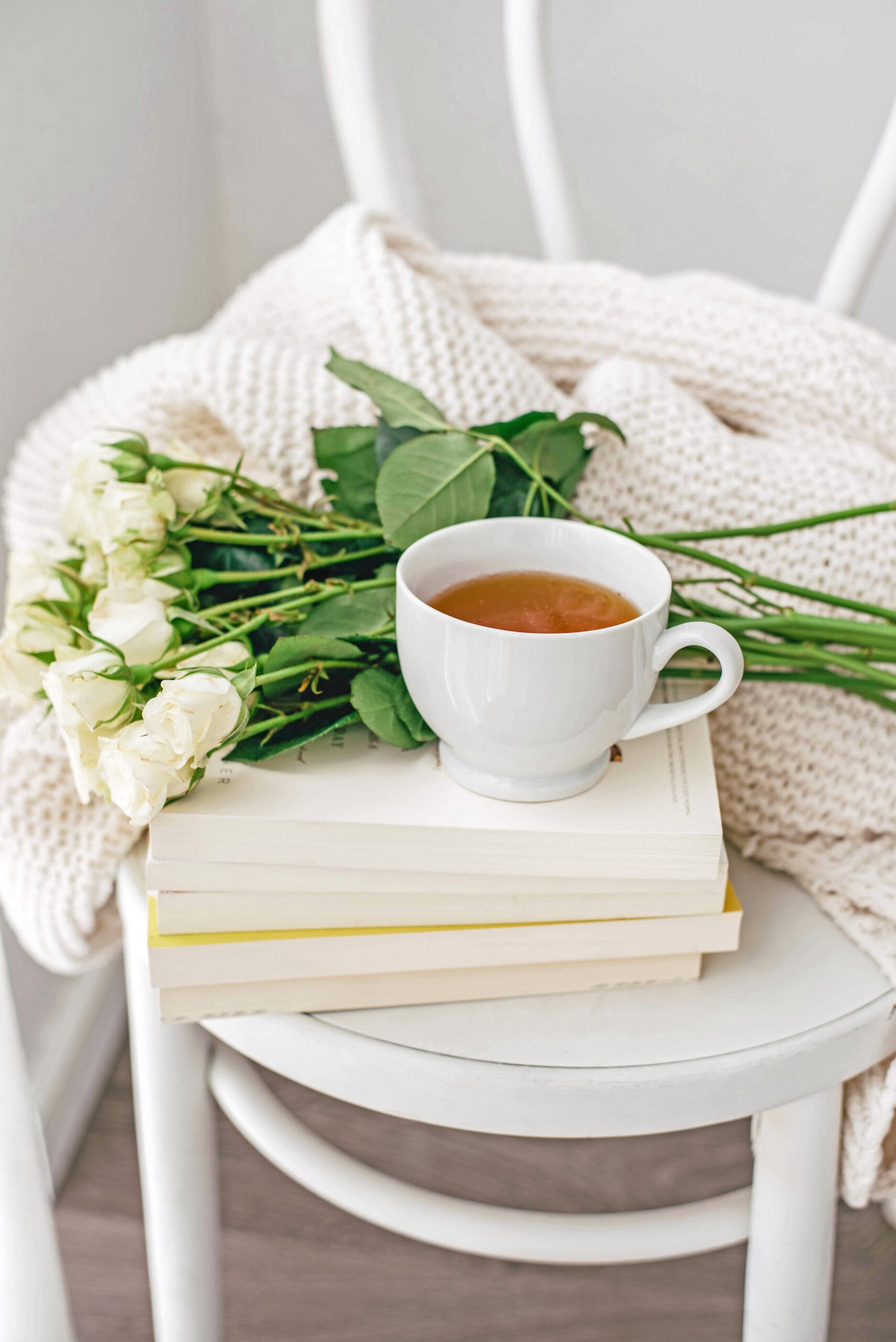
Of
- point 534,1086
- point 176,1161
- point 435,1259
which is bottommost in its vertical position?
point 435,1259

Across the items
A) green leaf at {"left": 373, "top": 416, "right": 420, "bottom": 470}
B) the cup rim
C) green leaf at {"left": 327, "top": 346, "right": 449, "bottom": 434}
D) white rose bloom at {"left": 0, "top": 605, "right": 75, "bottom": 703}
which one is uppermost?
green leaf at {"left": 327, "top": 346, "right": 449, "bottom": 434}

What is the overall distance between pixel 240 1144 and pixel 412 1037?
0.60 meters

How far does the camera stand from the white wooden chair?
40 cm

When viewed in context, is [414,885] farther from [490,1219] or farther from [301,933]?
[490,1219]

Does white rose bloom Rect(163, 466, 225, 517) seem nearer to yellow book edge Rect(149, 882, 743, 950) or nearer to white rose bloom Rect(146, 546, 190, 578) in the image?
white rose bloom Rect(146, 546, 190, 578)

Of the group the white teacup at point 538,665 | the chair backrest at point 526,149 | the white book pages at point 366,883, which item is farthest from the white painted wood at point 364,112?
the white book pages at point 366,883

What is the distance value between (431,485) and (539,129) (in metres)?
0.40

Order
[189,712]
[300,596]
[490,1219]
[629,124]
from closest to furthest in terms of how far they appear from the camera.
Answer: [189,712], [300,596], [490,1219], [629,124]

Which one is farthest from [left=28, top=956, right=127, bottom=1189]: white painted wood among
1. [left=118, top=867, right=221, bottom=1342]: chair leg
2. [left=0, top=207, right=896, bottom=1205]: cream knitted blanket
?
[left=0, top=207, right=896, bottom=1205]: cream knitted blanket

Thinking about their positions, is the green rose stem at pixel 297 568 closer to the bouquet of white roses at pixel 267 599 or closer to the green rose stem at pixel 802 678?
the bouquet of white roses at pixel 267 599

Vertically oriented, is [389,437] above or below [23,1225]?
above

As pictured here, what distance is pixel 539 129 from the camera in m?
0.69

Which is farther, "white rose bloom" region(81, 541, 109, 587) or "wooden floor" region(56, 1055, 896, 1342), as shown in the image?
"wooden floor" region(56, 1055, 896, 1342)

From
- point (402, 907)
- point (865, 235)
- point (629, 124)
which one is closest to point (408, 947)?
point (402, 907)
